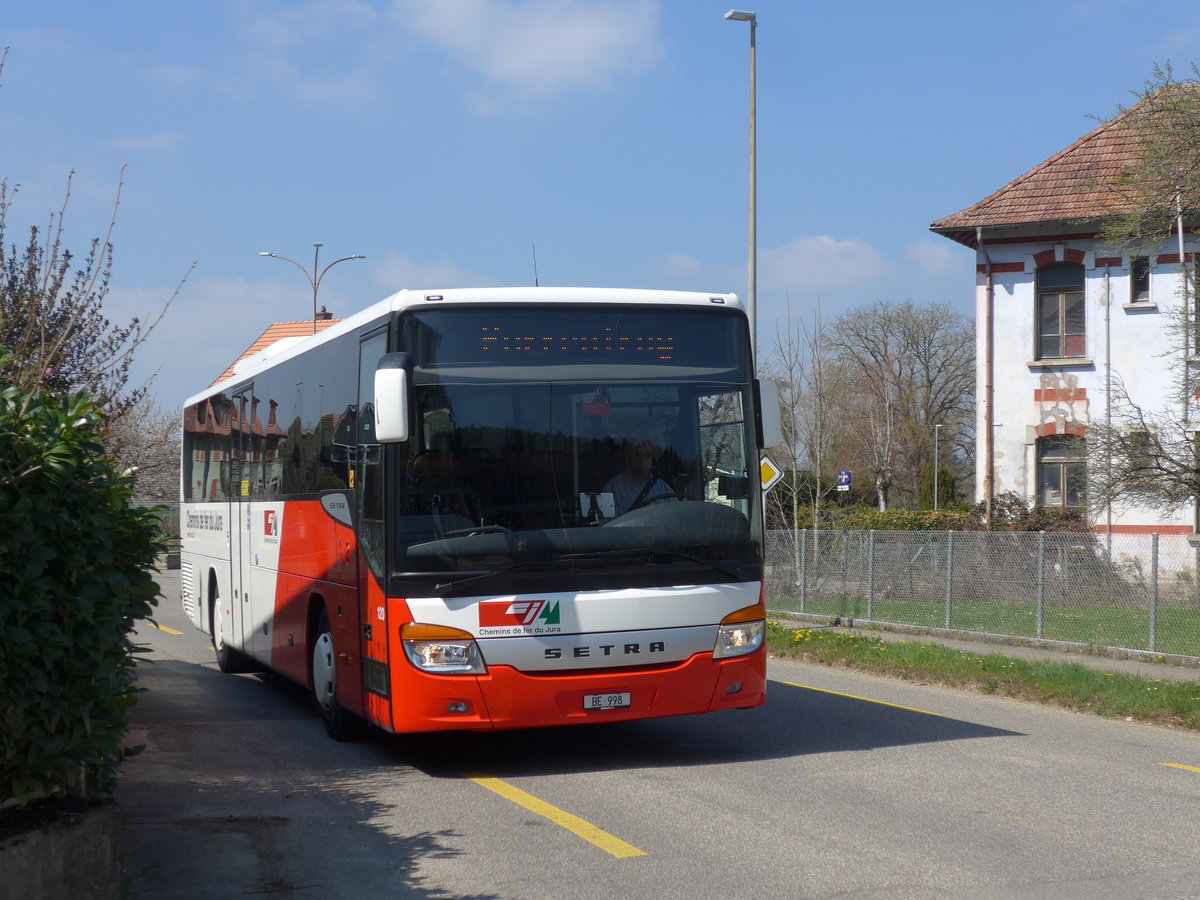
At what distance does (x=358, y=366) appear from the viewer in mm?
9695

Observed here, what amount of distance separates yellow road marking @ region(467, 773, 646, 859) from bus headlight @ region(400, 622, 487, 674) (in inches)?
28.8

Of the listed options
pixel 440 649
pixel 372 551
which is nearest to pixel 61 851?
pixel 440 649

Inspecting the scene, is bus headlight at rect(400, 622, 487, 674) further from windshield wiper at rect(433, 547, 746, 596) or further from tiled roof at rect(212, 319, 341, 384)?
tiled roof at rect(212, 319, 341, 384)

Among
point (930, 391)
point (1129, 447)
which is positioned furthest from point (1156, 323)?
point (930, 391)

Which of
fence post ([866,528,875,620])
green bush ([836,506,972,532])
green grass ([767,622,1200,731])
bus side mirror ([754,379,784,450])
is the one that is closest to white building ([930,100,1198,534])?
green bush ([836,506,972,532])

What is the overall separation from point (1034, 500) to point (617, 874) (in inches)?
965

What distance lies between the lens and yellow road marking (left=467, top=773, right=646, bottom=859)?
22.0 feet

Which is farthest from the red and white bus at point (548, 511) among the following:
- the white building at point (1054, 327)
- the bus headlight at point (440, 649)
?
the white building at point (1054, 327)

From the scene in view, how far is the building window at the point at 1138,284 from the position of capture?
28.1m

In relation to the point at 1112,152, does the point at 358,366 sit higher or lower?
lower

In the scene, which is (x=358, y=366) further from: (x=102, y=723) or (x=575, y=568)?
(x=102, y=723)

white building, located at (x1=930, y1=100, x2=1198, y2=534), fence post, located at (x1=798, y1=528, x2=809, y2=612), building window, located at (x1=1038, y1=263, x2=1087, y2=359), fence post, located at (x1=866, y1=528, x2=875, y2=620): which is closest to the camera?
fence post, located at (x1=866, y1=528, x2=875, y2=620)

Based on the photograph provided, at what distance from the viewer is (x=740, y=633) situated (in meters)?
9.08

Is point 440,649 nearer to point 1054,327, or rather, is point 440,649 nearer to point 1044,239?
point 1054,327
